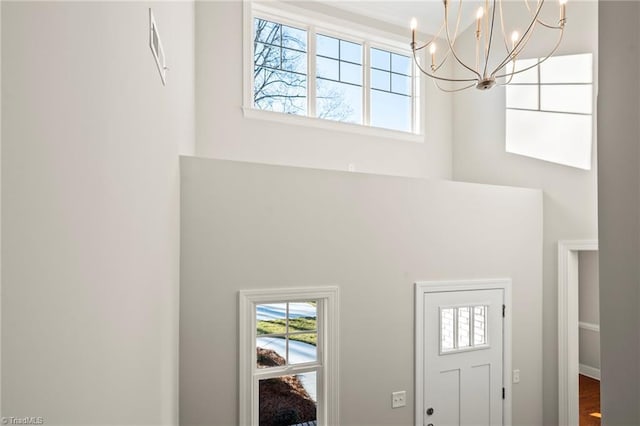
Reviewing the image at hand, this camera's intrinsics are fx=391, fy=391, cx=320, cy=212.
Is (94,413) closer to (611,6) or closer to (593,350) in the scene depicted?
(611,6)

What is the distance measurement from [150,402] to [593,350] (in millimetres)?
6484

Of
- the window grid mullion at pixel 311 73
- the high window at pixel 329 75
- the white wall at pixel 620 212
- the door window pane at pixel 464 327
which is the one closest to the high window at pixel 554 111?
the high window at pixel 329 75

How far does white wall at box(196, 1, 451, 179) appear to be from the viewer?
3801 millimetres

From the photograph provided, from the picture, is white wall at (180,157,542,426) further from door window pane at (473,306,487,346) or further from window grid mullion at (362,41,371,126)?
window grid mullion at (362,41,371,126)

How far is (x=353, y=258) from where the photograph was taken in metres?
3.02

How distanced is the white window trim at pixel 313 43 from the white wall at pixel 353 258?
143 cm

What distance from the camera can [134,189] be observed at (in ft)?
3.44

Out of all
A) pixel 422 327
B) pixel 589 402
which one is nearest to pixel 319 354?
pixel 422 327

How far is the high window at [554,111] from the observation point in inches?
142

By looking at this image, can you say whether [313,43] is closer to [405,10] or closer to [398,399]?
[405,10]

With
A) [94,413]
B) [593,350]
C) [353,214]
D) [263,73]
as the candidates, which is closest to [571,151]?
[353,214]

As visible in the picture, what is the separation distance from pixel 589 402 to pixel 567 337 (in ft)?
6.71

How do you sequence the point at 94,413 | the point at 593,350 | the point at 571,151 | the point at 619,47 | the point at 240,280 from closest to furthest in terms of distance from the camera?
the point at 619,47
the point at 94,413
the point at 240,280
the point at 571,151
the point at 593,350

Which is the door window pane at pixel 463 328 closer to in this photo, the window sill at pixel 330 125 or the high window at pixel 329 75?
the window sill at pixel 330 125
